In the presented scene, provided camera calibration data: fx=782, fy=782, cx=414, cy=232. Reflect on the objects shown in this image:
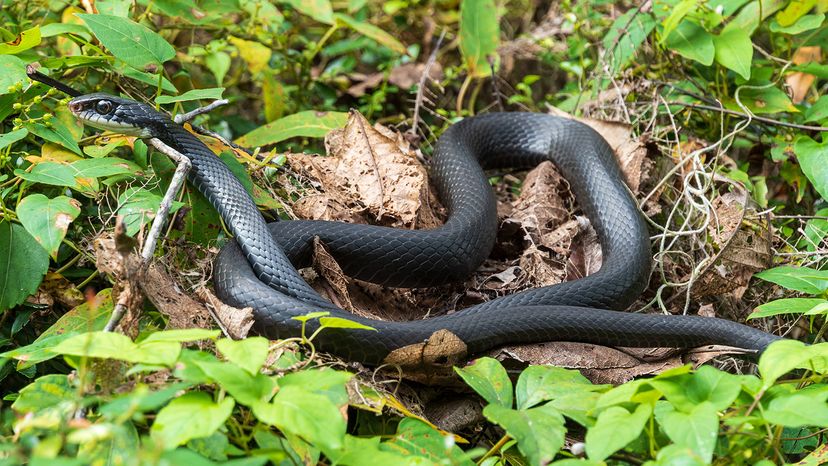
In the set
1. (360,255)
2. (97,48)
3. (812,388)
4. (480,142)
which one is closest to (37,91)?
(97,48)

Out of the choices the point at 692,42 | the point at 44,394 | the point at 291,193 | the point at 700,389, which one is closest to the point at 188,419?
the point at 44,394

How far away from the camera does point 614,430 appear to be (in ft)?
8.44

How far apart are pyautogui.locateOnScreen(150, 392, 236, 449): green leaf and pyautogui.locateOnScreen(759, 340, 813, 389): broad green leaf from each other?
183 centimetres

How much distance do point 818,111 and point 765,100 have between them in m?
0.40

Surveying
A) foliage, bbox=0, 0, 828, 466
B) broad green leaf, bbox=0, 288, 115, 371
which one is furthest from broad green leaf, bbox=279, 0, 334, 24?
broad green leaf, bbox=0, 288, 115, 371

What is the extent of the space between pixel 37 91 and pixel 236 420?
2.60 m

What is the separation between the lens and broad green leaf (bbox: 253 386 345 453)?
2.38 meters

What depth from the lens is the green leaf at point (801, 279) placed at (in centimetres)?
411

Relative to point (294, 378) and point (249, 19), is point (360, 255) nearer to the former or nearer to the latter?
point (294, 378)

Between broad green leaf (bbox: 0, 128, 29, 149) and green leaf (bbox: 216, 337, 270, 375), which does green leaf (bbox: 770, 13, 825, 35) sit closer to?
green leaf (bbox: 216, 337, 270, 375)

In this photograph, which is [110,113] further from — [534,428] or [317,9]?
[534,428]

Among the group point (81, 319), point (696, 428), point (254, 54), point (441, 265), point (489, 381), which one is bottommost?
point (81, 319)

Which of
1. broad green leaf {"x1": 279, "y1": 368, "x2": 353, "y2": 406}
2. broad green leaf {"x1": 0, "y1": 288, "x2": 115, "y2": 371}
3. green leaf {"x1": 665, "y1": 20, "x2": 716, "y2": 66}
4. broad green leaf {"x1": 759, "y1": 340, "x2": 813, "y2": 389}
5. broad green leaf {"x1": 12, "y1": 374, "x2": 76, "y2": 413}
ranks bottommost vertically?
broad green leaf {"x1": 0, "y1": 288, "x2": 115, "y2": 371}

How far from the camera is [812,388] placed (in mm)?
3264
